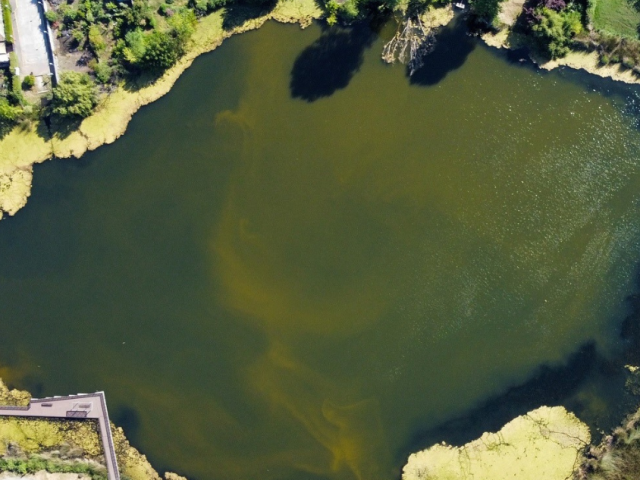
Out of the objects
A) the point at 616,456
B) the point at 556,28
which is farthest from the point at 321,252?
the point at 616,456

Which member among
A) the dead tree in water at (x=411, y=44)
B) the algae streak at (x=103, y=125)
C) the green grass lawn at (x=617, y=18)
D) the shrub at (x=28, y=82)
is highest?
the shrub at (x=28, y=82)

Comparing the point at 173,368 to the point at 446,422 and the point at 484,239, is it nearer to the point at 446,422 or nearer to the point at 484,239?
the point at 446,422

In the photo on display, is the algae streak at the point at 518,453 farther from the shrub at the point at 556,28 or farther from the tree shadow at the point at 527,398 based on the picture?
the shrub at the point at 556,28

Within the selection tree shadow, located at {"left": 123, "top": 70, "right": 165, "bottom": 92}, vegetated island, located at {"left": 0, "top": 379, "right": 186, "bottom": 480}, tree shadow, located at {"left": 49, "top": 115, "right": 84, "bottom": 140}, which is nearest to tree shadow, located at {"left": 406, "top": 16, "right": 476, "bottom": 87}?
tree shadow, located at {"left": 123, "top": 70, "right": 165, "bottom": 92}

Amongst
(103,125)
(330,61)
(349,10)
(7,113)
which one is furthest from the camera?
(103,125)

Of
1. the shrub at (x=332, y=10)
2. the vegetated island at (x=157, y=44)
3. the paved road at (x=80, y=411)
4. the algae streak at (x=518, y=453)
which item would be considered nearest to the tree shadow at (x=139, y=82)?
the vegetated island at (x=157, y=44)

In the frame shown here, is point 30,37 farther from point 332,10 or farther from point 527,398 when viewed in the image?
point 527,398
